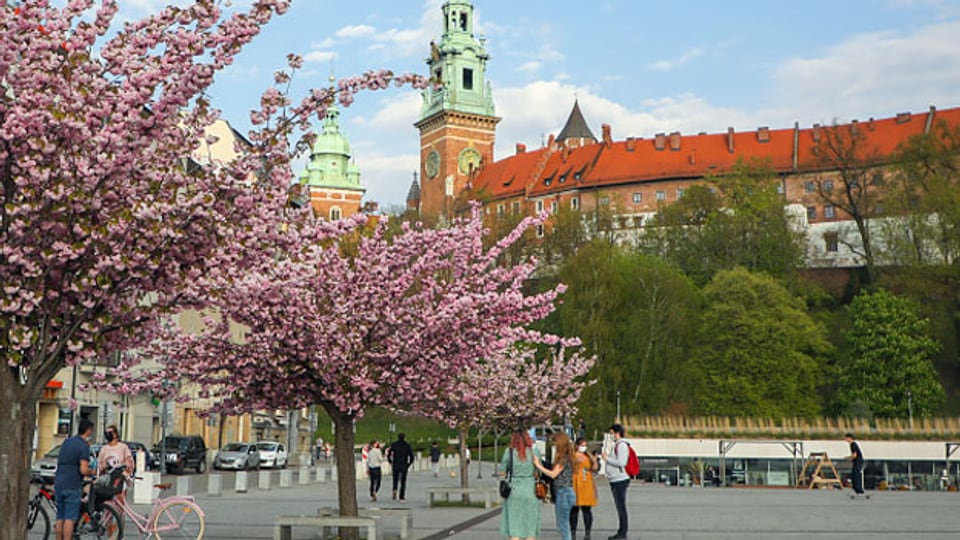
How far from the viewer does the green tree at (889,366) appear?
7088cm

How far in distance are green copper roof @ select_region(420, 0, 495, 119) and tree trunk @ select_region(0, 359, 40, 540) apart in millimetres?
118657

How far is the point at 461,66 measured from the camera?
13125cm

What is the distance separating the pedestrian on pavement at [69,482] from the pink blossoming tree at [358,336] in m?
2.46

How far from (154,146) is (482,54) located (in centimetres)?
12502

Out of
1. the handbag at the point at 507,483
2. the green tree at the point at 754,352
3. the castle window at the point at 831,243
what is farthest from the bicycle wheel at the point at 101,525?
the castle window at the point at 831,243

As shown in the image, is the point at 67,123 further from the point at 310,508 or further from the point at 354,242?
the point at 310,508

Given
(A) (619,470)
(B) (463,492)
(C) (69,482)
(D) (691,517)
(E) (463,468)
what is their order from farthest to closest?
(E) (463,468)
(B) (463,492)
(D) (691,517)
(A) (619,470)
(C) (69,482)

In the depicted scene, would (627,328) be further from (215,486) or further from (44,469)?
(44,469)

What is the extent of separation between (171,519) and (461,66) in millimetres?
119202

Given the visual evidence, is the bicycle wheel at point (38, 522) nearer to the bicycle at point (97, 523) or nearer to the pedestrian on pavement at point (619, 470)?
the bicycle at point (97, 523)

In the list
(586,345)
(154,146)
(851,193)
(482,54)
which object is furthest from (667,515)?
(482,54)

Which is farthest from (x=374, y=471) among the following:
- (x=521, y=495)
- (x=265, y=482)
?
(x=521, y=495)

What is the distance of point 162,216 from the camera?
30.6 feet

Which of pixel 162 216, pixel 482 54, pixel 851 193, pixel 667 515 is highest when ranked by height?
pixel 482 54
